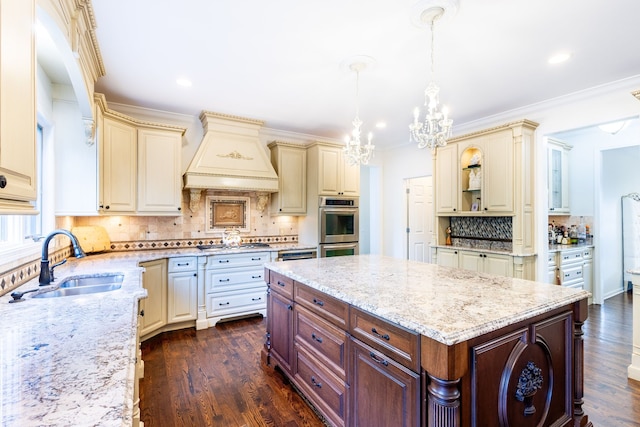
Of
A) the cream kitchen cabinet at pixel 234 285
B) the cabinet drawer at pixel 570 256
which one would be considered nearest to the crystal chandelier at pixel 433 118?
the cream kitchen cabinet at pixel 234 285

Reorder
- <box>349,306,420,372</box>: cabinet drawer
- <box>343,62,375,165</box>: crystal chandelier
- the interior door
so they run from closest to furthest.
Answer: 1. <box>349,306,420,372</box>: cabinet drawer
2. <box>343,62,375,165</box>: crystal chandelier
3. the interior door

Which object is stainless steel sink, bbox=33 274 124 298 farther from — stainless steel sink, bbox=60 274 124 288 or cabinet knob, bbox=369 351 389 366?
cabinet knob, bbox=369 351 389 366

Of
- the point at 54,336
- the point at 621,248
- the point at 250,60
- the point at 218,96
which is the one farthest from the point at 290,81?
the point at 621,248

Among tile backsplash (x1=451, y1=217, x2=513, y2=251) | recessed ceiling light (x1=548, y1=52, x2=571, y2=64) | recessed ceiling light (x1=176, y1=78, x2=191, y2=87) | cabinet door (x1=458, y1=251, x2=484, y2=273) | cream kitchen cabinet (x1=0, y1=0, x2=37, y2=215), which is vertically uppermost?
recessed ceiling light (x1=176, y1=78, x2=191, y2=87)

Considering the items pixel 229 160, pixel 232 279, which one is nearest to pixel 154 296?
pixel 232 279

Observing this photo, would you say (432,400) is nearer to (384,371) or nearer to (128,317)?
(384,371)

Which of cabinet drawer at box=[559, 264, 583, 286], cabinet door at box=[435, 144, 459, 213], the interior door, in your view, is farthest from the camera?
the interior door

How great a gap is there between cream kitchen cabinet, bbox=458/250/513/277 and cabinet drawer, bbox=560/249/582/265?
3.64ft

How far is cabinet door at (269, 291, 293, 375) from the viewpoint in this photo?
241 centimetres

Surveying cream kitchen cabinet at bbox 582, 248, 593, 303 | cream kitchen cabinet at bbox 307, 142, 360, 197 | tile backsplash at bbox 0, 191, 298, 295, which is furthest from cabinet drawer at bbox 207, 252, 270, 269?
cream kitchen cabinet at bbox 582, 248, 593, 303

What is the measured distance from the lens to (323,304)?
1965mm

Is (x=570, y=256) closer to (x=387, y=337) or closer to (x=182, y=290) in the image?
(x=387, y=337)

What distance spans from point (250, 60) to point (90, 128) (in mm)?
1529

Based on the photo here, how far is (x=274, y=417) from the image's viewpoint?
2.08 meters
